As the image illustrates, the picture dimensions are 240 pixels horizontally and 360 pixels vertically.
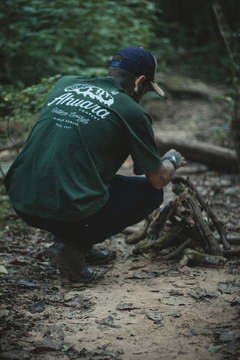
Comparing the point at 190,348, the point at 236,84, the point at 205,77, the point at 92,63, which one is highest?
the point at 236,84

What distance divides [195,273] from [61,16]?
604cm

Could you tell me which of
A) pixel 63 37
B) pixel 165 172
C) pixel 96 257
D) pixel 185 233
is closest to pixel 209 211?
pixel 185 233

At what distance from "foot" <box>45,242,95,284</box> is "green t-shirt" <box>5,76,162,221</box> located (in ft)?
0.94

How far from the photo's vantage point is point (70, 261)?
2297 millimetres

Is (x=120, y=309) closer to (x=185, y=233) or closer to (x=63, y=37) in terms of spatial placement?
(x=185, y=233)

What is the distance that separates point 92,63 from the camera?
7.93m

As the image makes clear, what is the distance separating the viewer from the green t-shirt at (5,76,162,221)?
2.03 metres

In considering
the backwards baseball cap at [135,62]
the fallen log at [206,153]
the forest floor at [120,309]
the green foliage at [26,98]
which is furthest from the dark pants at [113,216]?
the fallen log at [206,153]

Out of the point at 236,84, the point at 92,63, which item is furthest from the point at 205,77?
the point at 236,84

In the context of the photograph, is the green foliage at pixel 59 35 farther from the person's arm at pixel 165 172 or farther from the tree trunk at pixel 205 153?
the person's arm at pixel 165 172

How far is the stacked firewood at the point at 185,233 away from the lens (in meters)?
2.67

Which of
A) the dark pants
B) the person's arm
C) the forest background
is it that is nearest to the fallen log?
the forest background

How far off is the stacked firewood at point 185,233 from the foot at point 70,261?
608mm

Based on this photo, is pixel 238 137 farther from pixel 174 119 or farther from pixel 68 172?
pixel 174 119
